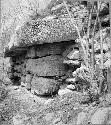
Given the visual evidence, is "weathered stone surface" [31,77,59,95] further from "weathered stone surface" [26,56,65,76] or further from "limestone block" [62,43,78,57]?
→ "limestone block" [62,43,78,57]

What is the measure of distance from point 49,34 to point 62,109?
175 cm

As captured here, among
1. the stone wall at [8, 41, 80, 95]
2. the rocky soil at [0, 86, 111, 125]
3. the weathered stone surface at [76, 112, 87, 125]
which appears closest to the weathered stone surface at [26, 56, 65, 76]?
the stone wall at [8, 41, 80, 95]

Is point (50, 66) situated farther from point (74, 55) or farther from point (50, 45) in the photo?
point (74, 55)

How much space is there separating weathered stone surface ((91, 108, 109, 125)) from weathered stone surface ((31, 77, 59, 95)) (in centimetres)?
223

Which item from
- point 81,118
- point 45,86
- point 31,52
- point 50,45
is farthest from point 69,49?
point 81,118

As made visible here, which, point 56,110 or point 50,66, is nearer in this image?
point 56,110

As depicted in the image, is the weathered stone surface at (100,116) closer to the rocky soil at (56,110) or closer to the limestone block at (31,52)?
the rocky soil at (56,110)

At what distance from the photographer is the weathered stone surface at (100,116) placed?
3.17m

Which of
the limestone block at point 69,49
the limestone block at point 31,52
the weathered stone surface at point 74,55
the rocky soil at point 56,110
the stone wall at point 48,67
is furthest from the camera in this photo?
the limestone block at point 31,52

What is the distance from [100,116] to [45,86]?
253 centimetres

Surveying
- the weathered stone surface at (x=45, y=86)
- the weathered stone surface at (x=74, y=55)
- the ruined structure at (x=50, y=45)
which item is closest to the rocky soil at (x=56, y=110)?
the weathered stone surface at (x=45, y=86)

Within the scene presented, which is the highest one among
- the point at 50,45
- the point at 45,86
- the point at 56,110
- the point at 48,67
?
the point at 50,45

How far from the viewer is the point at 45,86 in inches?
222

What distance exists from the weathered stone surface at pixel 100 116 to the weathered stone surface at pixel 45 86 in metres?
2.23
